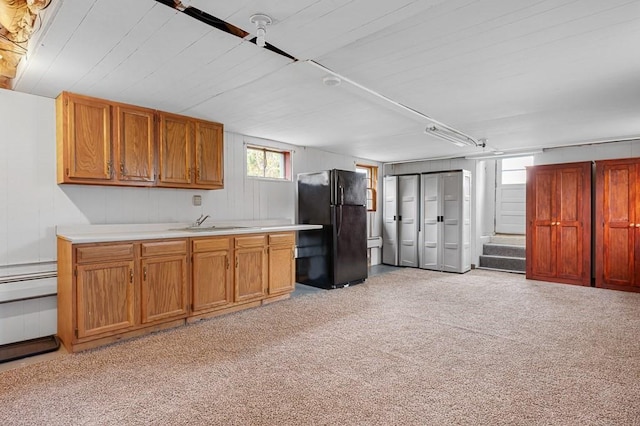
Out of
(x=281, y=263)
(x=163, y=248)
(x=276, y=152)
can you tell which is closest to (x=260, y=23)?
(x=163, y=248)

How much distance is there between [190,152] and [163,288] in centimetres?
155

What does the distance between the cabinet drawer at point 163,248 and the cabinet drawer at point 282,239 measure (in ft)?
3.84

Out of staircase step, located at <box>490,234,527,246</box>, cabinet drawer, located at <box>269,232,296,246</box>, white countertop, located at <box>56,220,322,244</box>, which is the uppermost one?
white countertop, located at <box>56,220,322,244</box>

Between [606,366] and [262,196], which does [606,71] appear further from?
[262,196]

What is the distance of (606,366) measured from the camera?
2600 millimetres

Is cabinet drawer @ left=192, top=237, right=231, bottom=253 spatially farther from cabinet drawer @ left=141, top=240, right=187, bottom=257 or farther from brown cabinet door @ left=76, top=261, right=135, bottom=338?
brown cabinet door @ left=76, top=261, right=135, bottom=338

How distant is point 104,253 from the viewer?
118 inches

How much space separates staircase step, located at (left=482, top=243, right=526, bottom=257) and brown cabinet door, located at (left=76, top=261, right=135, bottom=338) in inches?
257

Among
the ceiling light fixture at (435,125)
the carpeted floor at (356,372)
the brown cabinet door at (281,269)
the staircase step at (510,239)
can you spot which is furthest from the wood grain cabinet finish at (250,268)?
the staircase step at (510,239)

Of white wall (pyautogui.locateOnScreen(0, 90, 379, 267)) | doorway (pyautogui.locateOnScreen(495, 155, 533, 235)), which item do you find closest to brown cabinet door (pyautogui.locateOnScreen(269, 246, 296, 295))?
white wall (pyautogui.locateOnScreen(0, 90, 379, 267))

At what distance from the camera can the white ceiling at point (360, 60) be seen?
1.88 metres

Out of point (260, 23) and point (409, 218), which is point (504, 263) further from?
point (260, 23)

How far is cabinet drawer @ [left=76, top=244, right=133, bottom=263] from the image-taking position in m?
2.88

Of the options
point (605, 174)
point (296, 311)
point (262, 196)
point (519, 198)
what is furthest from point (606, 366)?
point (519, 198)
